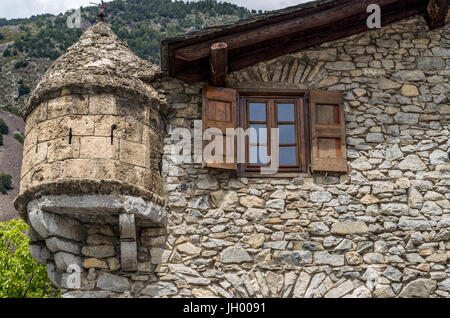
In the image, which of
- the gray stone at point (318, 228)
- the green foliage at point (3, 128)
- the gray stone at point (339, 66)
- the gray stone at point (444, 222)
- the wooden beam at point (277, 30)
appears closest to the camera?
the gray stone at point (318, 228)

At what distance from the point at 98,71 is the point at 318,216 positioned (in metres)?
3.20

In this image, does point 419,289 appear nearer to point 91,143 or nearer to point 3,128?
point 91,143

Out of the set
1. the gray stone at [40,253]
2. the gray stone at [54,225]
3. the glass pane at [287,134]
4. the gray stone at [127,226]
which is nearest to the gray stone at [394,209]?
the glass pane at [287,134]

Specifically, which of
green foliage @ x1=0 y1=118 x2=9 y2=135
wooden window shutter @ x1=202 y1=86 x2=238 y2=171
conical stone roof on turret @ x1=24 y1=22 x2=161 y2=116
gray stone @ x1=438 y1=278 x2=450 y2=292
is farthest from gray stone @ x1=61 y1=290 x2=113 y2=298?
green foliage @ x1=0 y1=118 x2=9 y2=135

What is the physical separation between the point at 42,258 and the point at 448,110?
5533 mm

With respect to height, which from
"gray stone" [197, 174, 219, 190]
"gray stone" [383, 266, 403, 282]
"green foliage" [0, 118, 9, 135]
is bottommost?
"gray stone" [383, 266, 403, 282]

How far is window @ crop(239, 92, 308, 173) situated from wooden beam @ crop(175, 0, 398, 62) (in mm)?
710

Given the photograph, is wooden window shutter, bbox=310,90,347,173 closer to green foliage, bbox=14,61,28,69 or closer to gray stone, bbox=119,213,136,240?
gray stone, bbox=119,213,136,240

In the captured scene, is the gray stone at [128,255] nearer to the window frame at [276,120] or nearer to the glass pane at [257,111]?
the window frame at [276,120]

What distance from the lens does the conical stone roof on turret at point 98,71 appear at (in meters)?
7.70

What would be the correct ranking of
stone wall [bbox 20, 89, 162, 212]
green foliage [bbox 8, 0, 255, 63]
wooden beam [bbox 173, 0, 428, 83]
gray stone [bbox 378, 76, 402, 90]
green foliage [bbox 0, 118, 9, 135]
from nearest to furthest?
stone wall [bbox 20, 89, 162, 212]
wooden beam [bbox 173, 0, 428, 83]
gray stone [bbox 378, 76, 402, 90]
green foliage [bbox 8, 0, 255, 63]
green foliage [bbox 0, 118, 9, 135]

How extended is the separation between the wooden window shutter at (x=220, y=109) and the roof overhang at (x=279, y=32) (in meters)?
0.32

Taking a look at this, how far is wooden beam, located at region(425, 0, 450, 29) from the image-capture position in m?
8.74
